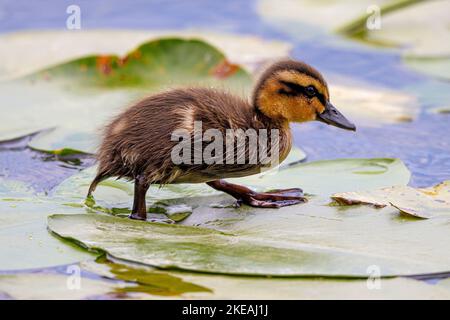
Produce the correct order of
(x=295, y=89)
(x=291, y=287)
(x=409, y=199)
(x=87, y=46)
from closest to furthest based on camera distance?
(x=291, y=287) → (x=409, y=199) → (x=295, y=89) → (x=87, y=46)

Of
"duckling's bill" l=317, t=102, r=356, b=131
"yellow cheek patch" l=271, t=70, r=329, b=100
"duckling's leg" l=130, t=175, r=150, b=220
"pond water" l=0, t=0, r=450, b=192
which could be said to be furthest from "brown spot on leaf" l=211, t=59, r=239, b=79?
"duckling's leg" l=130, t=175, r=150, b=220

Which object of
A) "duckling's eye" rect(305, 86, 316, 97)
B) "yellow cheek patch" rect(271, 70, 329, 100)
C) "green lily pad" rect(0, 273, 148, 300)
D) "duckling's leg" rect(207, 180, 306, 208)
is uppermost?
"yellow cheek patch" rect(271, 70, 329, 100)

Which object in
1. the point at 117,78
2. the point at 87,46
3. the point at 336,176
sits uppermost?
the point at 87,46

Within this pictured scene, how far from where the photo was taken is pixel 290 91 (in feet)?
14.2

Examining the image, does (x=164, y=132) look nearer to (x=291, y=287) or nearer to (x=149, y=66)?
(x=291, y=287)

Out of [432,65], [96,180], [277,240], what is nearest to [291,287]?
[277,240]

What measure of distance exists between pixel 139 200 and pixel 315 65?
9.68ft

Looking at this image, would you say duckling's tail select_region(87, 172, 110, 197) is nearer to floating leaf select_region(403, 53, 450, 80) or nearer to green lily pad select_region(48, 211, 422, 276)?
green lily pad select_region(48, 211, 422, 276)

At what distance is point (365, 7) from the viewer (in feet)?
24.3

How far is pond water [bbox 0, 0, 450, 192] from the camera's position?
5.00 m

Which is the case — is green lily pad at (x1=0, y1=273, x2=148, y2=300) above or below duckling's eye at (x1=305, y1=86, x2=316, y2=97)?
below

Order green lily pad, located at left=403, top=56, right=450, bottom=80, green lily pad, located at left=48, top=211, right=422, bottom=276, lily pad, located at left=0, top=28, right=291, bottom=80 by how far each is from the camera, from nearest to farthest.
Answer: green lily pad, located at left=48, top=211, right=422, bottom=276
green lily pad, located at left=403, top=56, right=450, bottom=80
lily pad, located at left=0, top=28, right=291, bottom=80

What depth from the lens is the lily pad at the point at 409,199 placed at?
3922 millimetres
